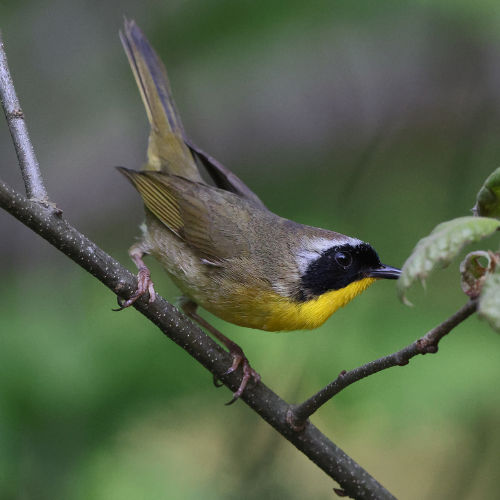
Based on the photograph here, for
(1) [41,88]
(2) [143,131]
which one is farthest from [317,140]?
(1) [41,88]

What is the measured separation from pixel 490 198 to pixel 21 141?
1702 mm

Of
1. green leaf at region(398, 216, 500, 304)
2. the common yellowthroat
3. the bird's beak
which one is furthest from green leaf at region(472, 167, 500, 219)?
the bird's beak

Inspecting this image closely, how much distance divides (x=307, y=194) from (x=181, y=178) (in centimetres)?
91

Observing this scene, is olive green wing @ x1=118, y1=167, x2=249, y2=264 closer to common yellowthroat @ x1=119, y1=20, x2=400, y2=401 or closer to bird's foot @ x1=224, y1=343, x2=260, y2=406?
common yellowthroat @ x1=119, y1=20, x2=400, y2=401

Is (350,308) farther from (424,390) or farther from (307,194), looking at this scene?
(307,194)

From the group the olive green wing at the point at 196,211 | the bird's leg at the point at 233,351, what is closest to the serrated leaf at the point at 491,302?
the bird's leg at the point at 233,351

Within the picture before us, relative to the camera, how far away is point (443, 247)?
5.70ft

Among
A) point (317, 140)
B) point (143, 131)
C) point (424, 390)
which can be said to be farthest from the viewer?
point (143, 131)

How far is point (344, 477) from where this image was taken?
299 centimetres

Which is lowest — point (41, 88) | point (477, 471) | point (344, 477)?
point (477, 471)

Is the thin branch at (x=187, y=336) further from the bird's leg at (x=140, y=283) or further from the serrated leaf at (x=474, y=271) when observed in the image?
the serrated leaf at (x=474, y=271)

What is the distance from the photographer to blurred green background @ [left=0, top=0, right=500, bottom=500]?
341 centimetres

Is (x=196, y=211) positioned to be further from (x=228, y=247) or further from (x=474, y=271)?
(x=474, y=271)

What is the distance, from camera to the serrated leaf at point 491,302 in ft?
5.41
